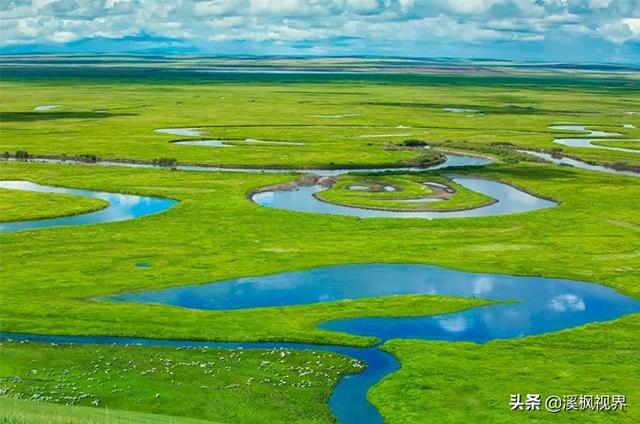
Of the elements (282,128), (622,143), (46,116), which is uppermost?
(622,143)

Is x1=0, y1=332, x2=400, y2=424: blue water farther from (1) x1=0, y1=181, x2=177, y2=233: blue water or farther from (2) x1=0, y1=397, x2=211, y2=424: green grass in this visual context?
(1) x1=0, y1=181, x2=177, y2=233: blue water

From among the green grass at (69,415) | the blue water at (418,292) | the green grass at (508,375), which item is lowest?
the blue water at (418,292)

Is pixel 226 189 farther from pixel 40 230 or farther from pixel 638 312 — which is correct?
pixel 638 312

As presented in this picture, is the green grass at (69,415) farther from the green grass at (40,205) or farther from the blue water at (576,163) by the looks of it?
the blue water at (576,163)

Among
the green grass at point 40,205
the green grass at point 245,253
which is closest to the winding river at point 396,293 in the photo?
the green grass at point 245,253

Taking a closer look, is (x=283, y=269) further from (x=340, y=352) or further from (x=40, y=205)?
(x=40, y=205)

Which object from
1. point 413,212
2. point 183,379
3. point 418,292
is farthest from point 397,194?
point 183,379
